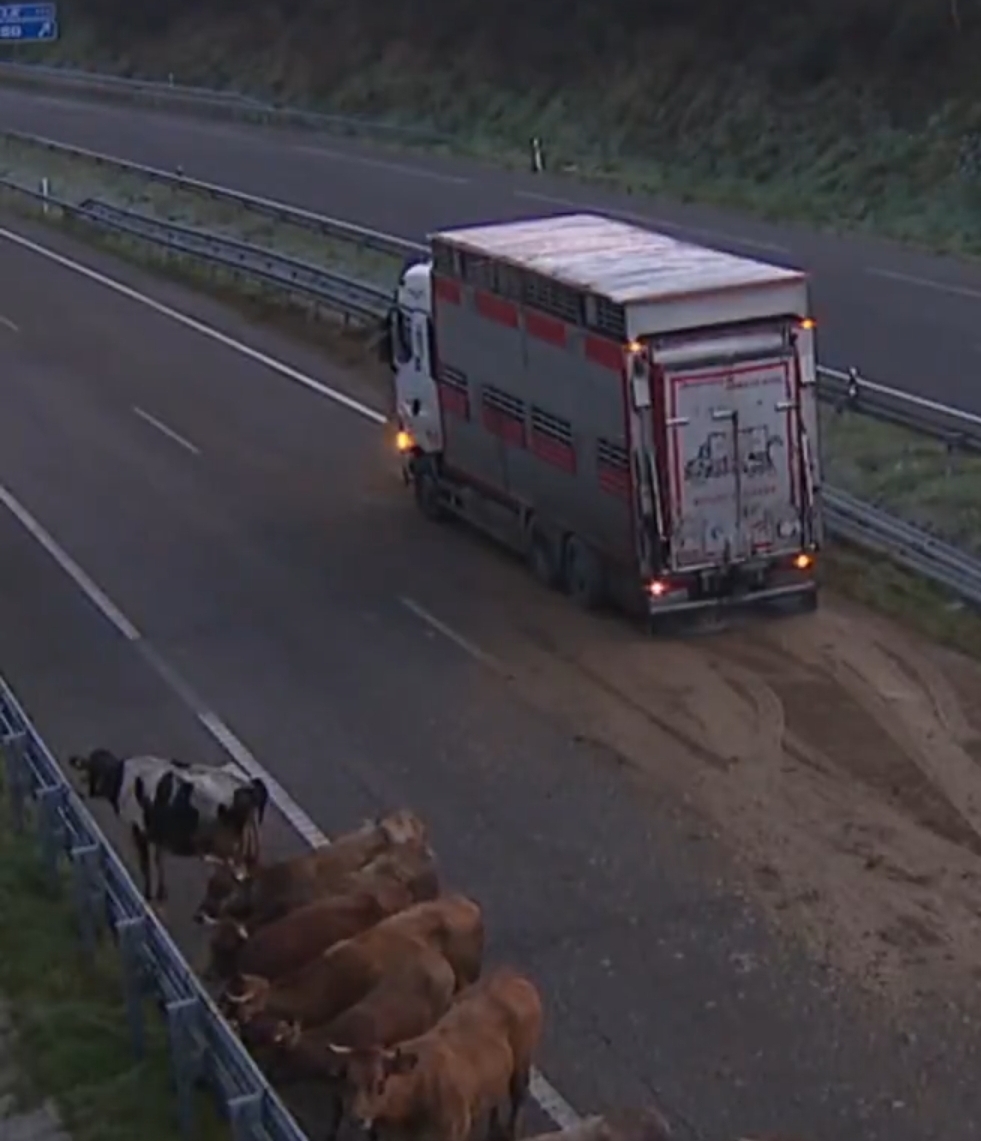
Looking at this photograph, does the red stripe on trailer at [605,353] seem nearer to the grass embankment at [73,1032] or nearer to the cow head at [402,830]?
the cow head at [402,830]

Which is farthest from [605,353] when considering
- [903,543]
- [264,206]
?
[264,206]

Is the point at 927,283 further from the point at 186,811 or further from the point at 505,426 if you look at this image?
the point at 186,811

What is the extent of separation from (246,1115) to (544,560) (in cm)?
1251

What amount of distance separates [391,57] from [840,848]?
55911mm

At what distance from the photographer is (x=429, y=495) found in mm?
26281

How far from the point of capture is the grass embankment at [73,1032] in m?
12.7

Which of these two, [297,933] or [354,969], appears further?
[297,933]

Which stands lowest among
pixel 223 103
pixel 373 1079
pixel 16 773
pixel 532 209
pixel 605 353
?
pixel 223 103

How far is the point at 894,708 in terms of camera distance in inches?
762

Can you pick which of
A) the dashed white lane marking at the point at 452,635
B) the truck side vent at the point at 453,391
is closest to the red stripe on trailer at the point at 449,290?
the truck side vent at the point at 453,391

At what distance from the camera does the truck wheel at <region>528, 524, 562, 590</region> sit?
75.4ft

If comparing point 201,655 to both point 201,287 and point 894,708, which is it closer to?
point 894,708

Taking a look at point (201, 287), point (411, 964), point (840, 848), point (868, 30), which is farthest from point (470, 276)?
point (868, 30)

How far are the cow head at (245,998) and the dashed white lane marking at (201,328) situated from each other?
18.6 metres
